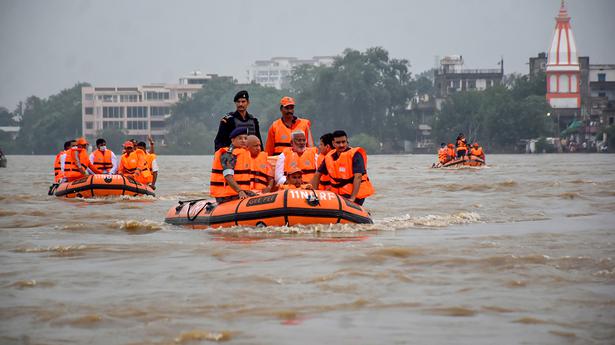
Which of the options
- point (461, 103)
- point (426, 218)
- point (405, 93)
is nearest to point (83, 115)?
point (405, 93)

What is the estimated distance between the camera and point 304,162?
631 inches

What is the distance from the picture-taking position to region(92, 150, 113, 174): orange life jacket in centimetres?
→ 2589

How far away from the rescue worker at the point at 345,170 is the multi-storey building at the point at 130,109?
143 meters

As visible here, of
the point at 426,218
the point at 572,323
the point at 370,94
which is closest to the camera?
the point at 572,323

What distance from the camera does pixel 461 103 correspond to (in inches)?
4390

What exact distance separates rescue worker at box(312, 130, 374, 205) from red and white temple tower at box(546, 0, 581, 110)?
94980mm

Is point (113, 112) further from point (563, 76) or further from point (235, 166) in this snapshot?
point (235, 166)

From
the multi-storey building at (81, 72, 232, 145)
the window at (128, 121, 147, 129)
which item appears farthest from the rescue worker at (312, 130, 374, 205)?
the window at (128, 121, 147, 129)

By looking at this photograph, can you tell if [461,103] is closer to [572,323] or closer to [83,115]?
[83,115]

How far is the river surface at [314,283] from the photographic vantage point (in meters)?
8.34

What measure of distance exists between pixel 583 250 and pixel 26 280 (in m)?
5.83

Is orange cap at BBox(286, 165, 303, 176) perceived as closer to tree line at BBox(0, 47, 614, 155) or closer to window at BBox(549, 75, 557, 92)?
tree line at BBox(0, 47, 614, 155)

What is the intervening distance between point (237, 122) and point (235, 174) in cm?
69

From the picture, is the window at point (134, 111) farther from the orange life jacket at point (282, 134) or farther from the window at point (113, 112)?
the orange life jacket at point (282, 134)
